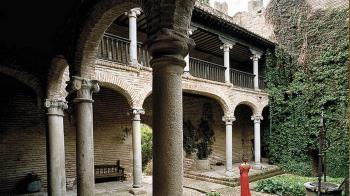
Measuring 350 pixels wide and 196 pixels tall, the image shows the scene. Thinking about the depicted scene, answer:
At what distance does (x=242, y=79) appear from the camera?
49.3 feet

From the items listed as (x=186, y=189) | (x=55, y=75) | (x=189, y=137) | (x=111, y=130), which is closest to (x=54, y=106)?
(x=55, y=75)

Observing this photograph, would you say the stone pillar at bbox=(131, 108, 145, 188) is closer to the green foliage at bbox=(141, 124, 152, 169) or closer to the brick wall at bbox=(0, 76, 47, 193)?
the brick wall at bbox=(0, 76, 47, 193)

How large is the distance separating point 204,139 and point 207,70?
174 inches

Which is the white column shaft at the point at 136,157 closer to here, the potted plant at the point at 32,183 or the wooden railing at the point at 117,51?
the wooden railing at the point at 117,51

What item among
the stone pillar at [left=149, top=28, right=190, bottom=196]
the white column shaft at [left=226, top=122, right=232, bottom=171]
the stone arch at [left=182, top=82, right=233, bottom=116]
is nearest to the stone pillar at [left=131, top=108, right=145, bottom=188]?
the stone arch at [left=182, top=82, right=233, bottom=116]

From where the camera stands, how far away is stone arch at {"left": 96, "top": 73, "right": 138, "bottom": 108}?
29.2 ft

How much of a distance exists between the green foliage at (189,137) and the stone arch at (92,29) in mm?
11456

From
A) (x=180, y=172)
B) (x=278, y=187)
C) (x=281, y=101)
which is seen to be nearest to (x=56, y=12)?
(x=180, y=172)

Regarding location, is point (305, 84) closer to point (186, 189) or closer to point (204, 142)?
point (204, 142)

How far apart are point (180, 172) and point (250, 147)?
53.5 feet

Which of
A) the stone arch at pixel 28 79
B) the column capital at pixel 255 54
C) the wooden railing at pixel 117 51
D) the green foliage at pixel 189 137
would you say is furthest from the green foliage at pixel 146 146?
the stone arch at pixel 28 79

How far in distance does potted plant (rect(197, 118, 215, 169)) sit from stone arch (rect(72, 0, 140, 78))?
36.4 ft

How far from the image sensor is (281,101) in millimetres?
15250

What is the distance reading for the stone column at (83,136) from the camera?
426 cm
